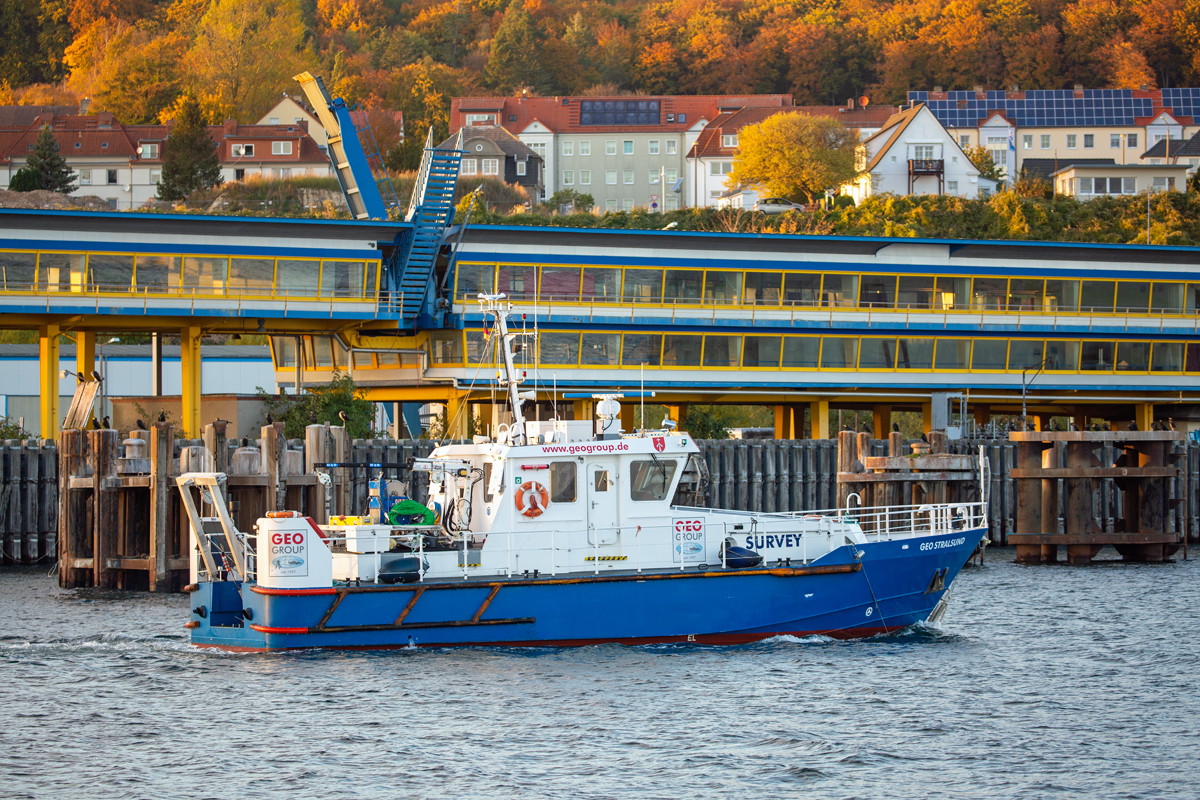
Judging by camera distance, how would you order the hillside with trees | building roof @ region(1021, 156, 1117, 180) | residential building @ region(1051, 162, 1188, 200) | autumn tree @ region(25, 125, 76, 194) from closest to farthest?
autumn tree @ region(25, 125, 76, 194) → residential building @ region(1051, 162, 1188, 200) → building roof @ region(1021, 156, 1117, 180) → the hillside with trees

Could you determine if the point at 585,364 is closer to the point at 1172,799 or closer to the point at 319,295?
the point at 319,295

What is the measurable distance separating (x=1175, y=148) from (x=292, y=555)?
98.9 metres

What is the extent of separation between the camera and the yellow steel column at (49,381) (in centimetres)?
4714

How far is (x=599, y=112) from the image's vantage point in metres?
118

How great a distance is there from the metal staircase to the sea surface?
24.1m

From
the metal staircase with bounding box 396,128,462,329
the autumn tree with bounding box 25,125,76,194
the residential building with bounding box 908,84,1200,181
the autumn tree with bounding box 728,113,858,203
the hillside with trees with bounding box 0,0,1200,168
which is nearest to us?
the metal staircase with bounding box 396,128,462,329

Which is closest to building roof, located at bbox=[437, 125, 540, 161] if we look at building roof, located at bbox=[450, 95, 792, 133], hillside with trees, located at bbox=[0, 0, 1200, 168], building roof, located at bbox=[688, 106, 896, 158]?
building roof, located at bbox=[450, 95, 792, 133]

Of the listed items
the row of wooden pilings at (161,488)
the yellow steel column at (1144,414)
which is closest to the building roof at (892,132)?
the yellow steel column at (1144,414)

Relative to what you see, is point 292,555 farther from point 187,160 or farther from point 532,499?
point 187,160

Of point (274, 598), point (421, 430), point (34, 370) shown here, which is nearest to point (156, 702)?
point (274, 598)

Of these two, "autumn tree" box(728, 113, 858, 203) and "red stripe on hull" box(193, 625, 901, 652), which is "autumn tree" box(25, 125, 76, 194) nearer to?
"autumn tree" box(728, 113, 858, 203)

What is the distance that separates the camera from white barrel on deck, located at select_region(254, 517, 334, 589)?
23.6 metres

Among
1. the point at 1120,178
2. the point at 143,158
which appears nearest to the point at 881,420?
the point at 1120,178

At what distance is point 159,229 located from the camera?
48.9 m
